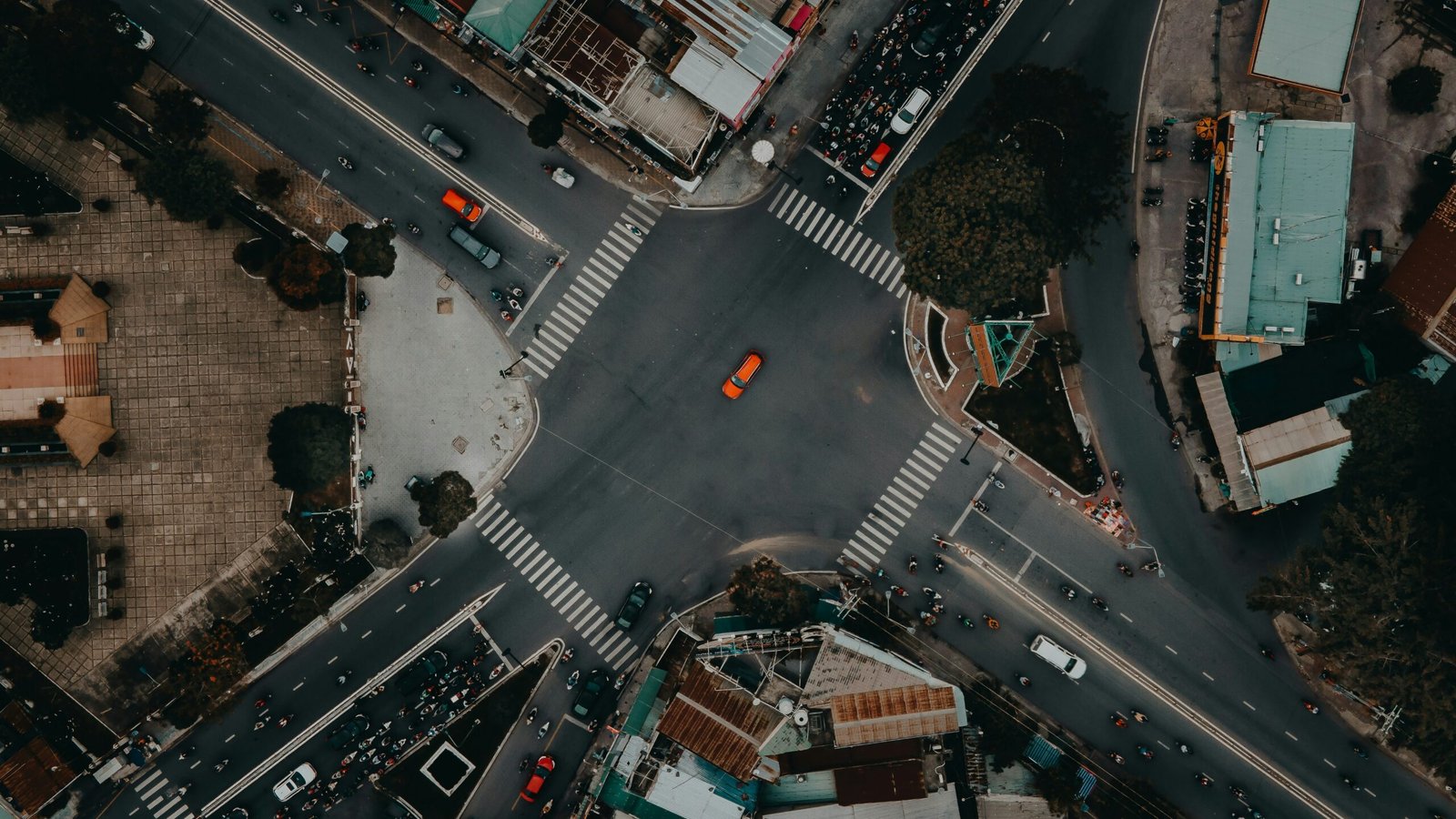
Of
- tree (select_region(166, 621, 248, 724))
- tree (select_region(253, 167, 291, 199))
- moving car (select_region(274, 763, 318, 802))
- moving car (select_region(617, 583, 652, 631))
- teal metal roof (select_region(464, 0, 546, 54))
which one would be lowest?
moving car (select_region(274, 763, 318, 802))

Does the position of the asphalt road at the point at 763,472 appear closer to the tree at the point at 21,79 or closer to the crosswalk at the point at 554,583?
the crosswalk at the point at 554,583

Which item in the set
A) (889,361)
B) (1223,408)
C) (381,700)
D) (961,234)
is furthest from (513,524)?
(1223,408)

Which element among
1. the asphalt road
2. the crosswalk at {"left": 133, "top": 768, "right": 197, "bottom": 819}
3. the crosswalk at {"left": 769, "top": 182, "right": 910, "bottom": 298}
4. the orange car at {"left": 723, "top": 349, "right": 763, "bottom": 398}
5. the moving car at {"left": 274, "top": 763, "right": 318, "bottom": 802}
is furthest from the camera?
the crosswalk at {"left": 133, "top": 768, "right": 197, "bottom": 819}

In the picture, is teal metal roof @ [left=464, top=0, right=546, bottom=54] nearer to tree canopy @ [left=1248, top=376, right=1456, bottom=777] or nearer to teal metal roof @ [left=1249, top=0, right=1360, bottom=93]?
teal metal roof @ [left=1249, top=0, right=1360, bottom=93]

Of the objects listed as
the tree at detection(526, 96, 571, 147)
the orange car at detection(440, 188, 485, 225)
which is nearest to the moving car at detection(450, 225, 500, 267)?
the orange car at detection(440, 188, 485, 225)

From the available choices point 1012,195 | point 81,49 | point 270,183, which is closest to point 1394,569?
point 1012,195

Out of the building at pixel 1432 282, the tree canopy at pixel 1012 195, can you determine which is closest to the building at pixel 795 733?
the tree canopy at pixel 1012 195
